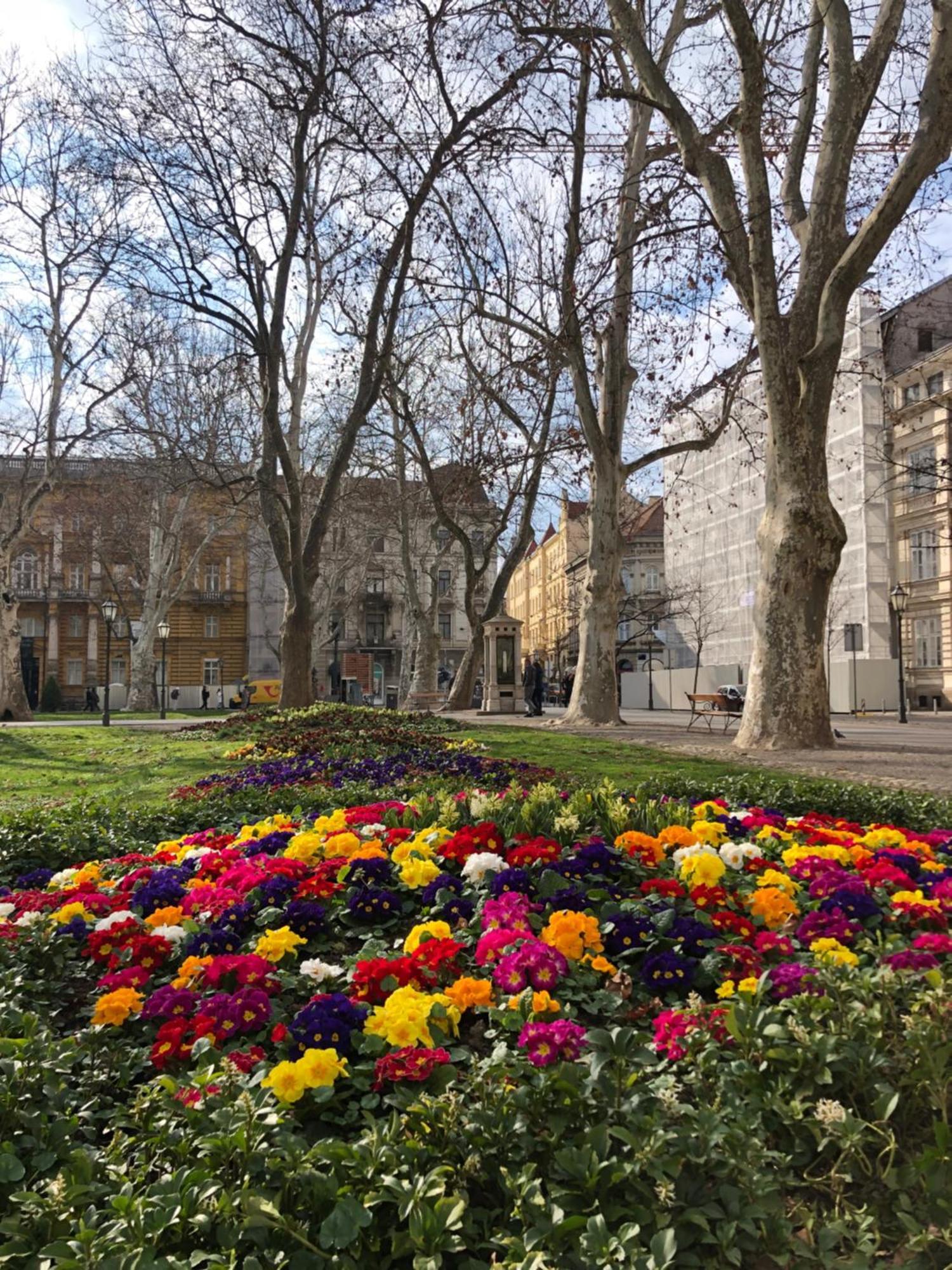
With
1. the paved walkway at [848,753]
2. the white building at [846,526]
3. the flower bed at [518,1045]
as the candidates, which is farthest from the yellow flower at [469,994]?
the white building at [846,526]

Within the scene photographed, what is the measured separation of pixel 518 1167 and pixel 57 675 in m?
56.2

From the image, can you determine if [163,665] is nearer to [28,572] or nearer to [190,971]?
[28,572]

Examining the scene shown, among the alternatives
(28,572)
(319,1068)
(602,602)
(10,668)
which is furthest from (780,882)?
(28,572)

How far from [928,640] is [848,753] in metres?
34.6

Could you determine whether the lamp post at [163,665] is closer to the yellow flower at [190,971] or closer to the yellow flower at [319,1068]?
the yellow flower at [190,971]

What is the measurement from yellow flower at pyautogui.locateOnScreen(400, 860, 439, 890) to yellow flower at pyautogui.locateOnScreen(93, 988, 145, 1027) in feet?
3.85

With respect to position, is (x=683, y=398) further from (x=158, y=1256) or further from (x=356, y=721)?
(x=158, y=1256)

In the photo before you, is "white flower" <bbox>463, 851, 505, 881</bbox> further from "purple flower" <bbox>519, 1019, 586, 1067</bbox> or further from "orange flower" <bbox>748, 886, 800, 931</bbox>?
"purple flower" <bbox>519, 1019, 586, 1067</bbox>

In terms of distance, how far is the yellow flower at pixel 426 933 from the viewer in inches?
126

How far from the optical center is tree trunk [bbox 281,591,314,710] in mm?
18312

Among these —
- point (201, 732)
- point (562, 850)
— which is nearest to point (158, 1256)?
point (562, 850)

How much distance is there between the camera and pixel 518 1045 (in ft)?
8.41

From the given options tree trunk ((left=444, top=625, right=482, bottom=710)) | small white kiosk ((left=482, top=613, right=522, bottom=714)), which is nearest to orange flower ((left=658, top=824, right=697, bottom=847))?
small white kiosk ((left=482, top=613, right=522, bottom=714))

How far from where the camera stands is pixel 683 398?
19.5 m
